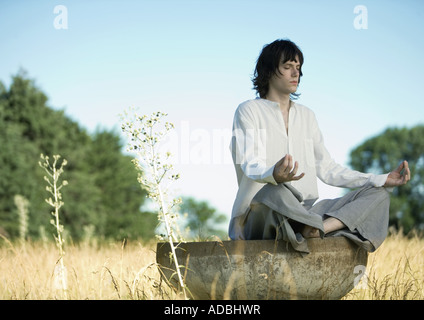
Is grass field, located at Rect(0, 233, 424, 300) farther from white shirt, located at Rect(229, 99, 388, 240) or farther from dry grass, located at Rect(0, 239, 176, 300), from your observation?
white shirt, located at Rect(229, 99, 388, 240)

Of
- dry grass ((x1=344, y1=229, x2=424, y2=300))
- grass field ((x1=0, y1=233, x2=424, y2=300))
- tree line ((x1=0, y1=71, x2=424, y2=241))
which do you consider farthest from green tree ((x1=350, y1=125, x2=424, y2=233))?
grass field ((x1=0, y1=233, x2=424, y2=300))

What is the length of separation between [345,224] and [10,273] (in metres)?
2.96

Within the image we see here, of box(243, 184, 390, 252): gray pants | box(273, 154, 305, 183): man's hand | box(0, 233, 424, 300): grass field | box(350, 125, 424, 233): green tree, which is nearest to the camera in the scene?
box(273, 154, 305, 183): man's hand

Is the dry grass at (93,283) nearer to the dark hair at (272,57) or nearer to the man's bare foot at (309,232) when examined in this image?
the man's bare foot at (309,232)

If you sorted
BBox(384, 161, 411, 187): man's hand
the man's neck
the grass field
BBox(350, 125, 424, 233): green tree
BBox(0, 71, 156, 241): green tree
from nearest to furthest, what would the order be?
1. BBox(384, 161, 411, 187): man's hand
2. the grass field
3. the man's neck
4. BBox(0, 71, 156, 241): green tree
5. BBox(350, 125, 424, 233): green tree

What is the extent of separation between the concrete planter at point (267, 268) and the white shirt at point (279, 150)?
1.59 ft

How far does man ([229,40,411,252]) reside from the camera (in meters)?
2.97

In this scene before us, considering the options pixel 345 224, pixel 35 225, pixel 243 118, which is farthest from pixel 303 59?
pixel 35 225

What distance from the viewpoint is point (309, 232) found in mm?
2975

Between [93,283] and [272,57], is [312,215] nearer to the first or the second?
[272,57]

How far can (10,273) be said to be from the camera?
14.3 feet

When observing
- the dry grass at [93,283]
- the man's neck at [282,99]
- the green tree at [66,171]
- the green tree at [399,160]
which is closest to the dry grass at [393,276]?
the man's neck at [282,99]

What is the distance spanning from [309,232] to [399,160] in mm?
27961

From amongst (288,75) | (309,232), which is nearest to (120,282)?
(309,232)
